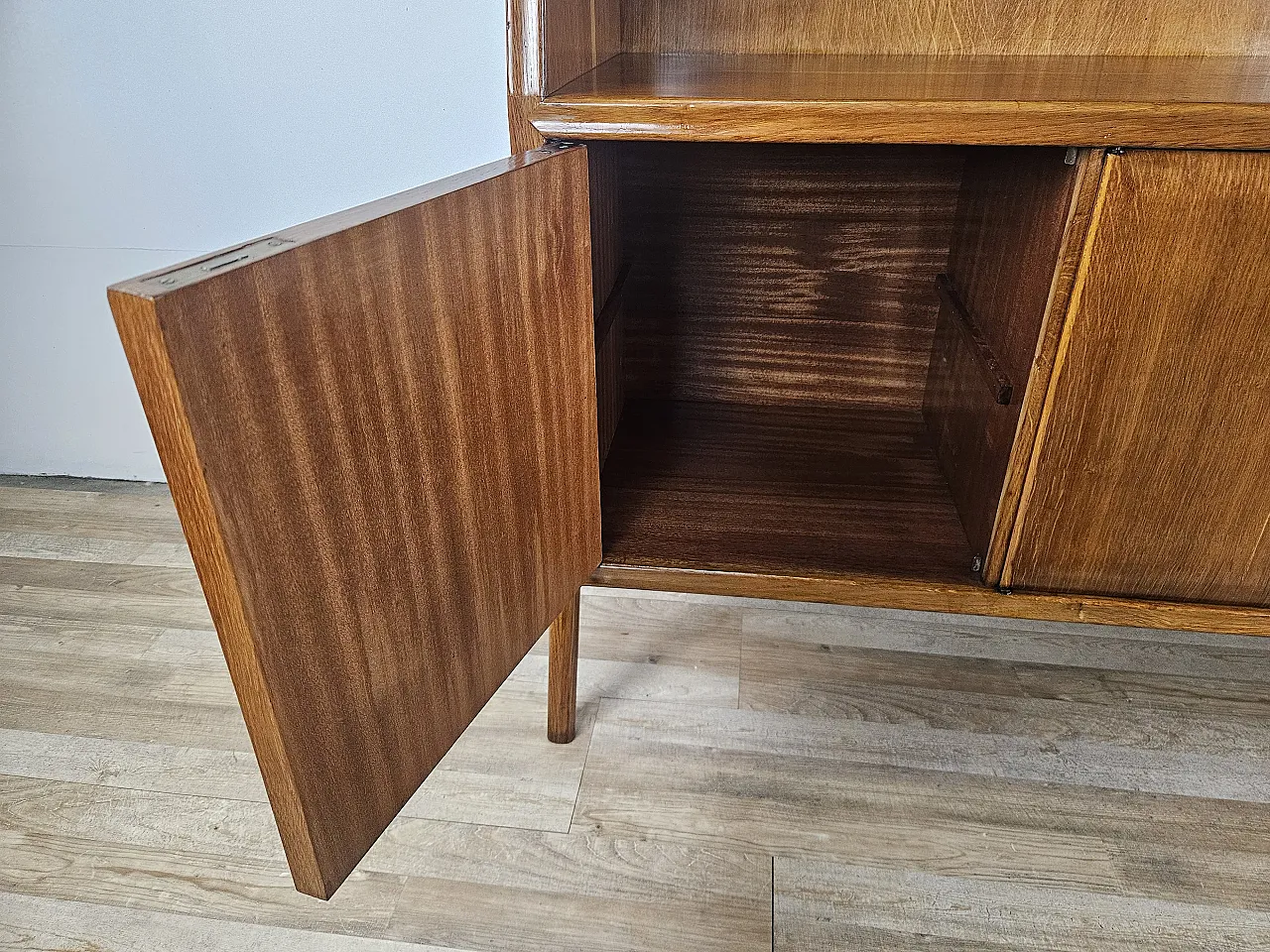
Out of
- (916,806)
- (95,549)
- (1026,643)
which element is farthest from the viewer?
(95,549)

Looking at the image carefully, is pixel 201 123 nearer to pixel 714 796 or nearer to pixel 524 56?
pixel 524 56

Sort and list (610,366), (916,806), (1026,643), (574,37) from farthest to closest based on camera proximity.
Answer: (1026,643) < (610,366) < (916,806) < (574,37)

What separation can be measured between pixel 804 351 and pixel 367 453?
2.22 feet

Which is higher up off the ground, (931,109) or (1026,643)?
(931,109)

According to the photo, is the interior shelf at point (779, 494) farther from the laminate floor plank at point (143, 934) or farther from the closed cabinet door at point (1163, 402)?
the laminate floor plank at point (143, 934)

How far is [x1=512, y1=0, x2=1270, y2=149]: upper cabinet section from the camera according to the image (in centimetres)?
53

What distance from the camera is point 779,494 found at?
0.81 m

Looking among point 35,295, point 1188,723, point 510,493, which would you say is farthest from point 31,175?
point 1188,723

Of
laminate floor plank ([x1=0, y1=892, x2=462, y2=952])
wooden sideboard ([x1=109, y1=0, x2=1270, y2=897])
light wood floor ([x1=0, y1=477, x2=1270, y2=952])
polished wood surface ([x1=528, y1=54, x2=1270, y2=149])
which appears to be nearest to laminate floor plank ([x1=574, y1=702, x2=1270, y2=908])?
light wood floor ([x1=0, y1=477, x2=1270, y2=952])

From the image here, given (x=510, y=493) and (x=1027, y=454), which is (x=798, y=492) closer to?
(x=1027, y=454)

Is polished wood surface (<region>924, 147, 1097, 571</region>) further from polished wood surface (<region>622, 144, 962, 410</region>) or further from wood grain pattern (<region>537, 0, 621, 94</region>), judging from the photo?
wood grain pattern (<region>537, 0, 621, 94</region>)

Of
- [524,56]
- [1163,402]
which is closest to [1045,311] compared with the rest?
[1163,402]

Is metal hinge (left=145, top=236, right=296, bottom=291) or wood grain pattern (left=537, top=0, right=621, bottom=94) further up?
wood grain pattern (left=537, top=0, right=621, bottom=94)

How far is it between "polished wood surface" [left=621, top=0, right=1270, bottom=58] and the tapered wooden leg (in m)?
0.54
